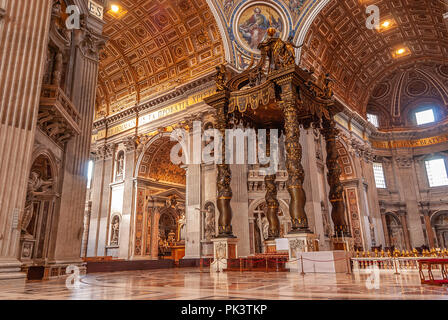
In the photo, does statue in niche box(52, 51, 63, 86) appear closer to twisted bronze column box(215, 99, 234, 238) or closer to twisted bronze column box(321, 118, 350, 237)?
twisted bronze column box(215, 99, 234, 238)

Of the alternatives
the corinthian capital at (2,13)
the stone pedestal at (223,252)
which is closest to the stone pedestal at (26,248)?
the corinthian capital at (2,13)

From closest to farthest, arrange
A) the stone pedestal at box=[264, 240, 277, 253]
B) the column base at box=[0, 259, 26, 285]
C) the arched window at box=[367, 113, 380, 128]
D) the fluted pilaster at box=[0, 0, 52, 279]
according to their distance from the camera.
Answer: the column base at box=[0, 259, 26, 285], the fluted pilaster at box=[0, 0, 52, 279], the stone pedestal at box=[264, 240, 277, 253], the arched window at box=[367, 113, 380, 128]

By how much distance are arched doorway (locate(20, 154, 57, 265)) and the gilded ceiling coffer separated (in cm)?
429

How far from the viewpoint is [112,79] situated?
800 inches

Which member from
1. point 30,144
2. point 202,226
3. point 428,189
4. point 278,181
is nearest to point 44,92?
point 30,144

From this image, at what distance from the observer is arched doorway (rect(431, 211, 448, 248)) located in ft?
74.7

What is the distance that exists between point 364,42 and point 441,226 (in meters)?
14.3

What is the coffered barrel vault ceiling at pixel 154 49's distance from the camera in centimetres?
1628

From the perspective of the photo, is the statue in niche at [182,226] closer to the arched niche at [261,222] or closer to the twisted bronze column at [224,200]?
the arched niche at [261,222]

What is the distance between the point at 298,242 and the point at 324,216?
31.9 feet

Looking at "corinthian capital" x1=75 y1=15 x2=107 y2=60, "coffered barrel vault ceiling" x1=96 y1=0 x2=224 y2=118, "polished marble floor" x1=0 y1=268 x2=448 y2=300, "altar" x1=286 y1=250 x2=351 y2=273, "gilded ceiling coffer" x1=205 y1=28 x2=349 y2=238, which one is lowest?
"polished marble floor" x1=0 y1=268 x2=448 y2=300

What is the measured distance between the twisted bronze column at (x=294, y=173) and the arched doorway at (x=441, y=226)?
67.4 ft

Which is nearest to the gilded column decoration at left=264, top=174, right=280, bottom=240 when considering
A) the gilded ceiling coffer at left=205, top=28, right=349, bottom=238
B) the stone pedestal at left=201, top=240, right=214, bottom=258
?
the gilded ceiling coffer at left=205, top=28, right=349, bottom=238
